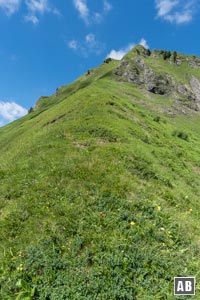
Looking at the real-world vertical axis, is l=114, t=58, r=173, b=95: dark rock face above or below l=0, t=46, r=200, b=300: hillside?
above

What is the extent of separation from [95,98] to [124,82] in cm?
3289

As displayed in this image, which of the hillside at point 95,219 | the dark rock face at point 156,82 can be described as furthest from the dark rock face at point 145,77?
the hillside at point 95,219

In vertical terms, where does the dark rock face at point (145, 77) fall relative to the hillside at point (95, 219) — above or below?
above

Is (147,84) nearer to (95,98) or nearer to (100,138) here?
(95,98)

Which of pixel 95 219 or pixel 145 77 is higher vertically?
pixel 145 77

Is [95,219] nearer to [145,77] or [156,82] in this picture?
[156,82]

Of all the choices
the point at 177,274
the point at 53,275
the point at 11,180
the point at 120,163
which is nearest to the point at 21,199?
the point at 11,180

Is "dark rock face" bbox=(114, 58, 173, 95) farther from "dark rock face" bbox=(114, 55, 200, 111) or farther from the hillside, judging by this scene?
the hillside

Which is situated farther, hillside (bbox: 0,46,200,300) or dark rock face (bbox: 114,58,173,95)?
dark rock face (bbox: 114,58,173,95)

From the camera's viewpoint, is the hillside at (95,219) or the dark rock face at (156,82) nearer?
the hillside at (95,219)

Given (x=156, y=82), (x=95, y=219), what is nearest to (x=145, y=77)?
(x=156, y=82)

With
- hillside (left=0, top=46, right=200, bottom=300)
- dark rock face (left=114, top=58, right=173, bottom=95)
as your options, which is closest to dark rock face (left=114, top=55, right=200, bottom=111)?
dark rock face (left=114, top=58, right=173, bottom=95)

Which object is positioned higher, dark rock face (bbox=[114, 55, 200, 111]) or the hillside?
dark rock face (bbox=[114, 55, 200, 111])

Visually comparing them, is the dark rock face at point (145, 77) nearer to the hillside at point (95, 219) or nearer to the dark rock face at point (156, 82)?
the dark rock face at point (156, 82)
